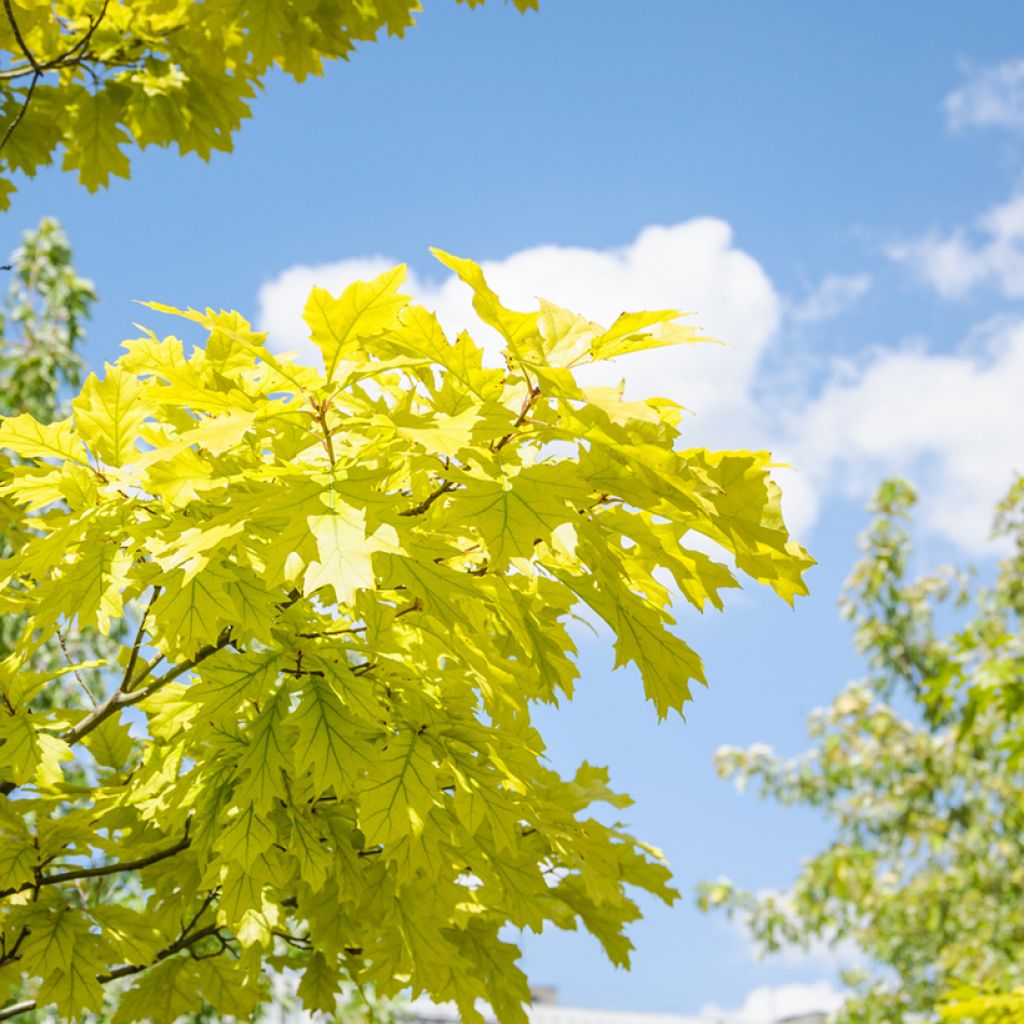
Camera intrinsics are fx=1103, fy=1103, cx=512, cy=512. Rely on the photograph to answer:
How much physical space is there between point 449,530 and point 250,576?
0.35 meters

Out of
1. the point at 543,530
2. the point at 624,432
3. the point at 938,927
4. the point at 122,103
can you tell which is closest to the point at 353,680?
the point at 543,530

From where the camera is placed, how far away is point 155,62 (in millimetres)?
4191

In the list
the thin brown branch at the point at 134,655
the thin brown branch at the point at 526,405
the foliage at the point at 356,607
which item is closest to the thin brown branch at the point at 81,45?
the foliage at the point at 356,607

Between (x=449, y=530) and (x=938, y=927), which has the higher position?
(x=938, y=927)

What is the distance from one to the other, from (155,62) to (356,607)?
316cm

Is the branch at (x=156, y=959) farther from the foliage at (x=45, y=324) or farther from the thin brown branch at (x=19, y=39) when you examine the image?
the foliage at (x=45, y=324)

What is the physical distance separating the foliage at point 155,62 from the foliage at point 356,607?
84.5 inches

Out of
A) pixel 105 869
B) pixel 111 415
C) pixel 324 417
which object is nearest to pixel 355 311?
pixel 324 417

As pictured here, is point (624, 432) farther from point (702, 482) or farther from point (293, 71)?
point (293, 71)

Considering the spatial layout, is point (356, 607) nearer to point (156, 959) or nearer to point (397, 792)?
point (397, 792)

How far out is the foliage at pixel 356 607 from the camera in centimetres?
159

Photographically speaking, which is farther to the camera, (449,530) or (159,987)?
(159,987)

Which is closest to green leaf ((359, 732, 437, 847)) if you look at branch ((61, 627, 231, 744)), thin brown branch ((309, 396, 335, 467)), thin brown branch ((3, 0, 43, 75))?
branch ((61, 627, 231, 744))

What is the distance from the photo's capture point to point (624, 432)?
158 centimetres
